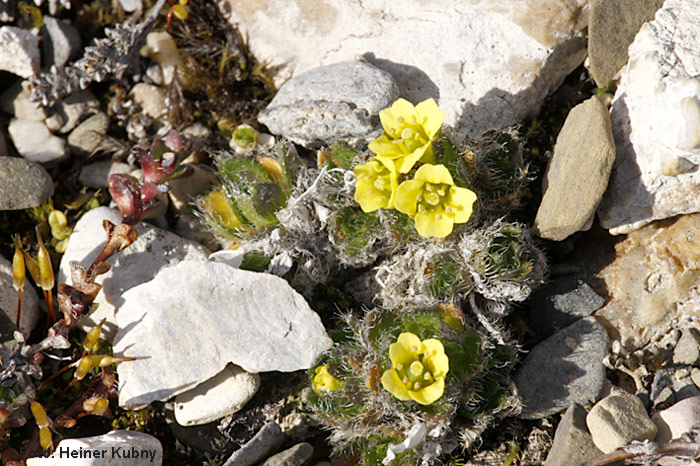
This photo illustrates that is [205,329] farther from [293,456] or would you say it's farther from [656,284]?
[656,284]

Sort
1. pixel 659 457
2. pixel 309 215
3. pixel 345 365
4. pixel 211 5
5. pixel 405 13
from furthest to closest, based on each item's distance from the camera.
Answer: pixel 211 5 < pixel 405 13 < pixel 309 215 < pixel 345 365 < pixel 659 457

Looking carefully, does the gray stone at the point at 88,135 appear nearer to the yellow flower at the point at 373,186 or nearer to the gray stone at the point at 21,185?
the gray stone at the point at 21,185

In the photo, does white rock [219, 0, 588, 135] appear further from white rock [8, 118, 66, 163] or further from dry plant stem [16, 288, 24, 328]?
dry plant stem [16, 288, 24, 328]

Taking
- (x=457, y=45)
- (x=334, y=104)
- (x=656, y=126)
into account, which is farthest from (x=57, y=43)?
(x=656, y=126)

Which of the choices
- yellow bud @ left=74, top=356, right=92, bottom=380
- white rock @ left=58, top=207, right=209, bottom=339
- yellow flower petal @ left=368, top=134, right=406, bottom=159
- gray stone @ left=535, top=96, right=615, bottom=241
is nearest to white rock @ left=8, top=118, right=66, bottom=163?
white rock @ left=58, top=207, right=209, bottom=339

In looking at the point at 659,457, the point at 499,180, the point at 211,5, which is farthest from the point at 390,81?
the point at 659,457

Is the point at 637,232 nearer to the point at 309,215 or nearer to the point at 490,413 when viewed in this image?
the point at 490,413
